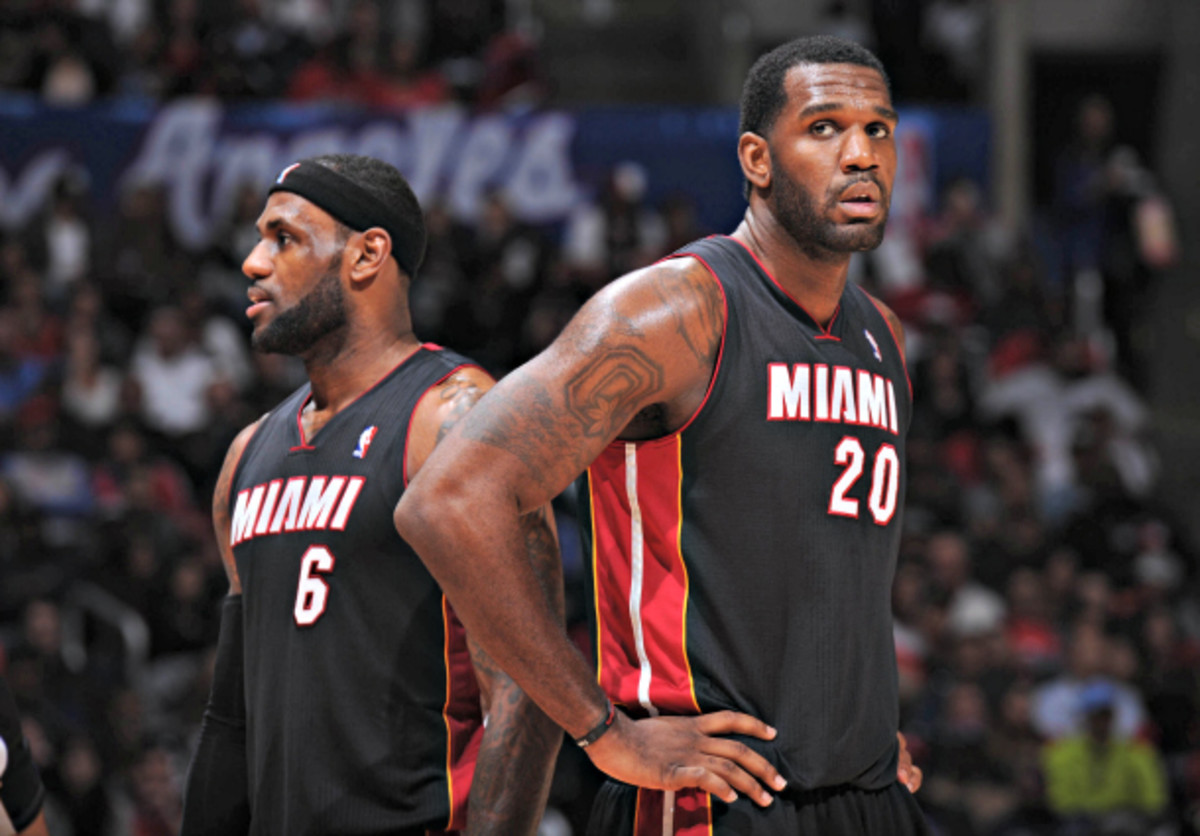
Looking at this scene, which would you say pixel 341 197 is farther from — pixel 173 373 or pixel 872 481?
pixel 173 373

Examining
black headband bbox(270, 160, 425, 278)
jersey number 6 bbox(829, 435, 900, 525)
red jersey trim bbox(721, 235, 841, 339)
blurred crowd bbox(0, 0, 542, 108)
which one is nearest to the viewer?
jersey number 6 bbox(829, 435, 900, 525)

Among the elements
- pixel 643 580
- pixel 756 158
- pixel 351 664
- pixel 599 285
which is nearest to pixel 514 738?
pixel 351 664

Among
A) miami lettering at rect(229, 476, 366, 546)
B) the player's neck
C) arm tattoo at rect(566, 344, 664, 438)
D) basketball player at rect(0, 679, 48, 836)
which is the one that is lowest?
basketball player at rect(0, 679, 48, 836)

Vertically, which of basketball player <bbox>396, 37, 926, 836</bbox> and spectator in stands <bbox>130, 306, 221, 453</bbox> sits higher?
basketball player <bbox>396, 37, 926, 836</bbox>

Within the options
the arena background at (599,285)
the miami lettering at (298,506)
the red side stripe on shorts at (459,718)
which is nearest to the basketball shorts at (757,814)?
the red side stripe on shorts at (459,718)

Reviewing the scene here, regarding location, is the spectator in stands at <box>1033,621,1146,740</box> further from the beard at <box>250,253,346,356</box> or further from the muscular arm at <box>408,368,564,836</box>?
the beard at <box>250,253,346,356</box>

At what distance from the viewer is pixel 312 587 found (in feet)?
10.6

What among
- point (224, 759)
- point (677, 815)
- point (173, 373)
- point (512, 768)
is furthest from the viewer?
point (173, 373)

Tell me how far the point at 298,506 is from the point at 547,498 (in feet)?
2.77

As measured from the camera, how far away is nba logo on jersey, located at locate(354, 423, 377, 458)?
333 cm

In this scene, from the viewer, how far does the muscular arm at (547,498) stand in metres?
2.60

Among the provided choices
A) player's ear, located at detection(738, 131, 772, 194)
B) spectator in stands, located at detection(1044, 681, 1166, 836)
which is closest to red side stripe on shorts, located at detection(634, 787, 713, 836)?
player's ear, located at detection(738, 131, 772, 194)

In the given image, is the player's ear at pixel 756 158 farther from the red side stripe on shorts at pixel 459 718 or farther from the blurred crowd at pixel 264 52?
the blurred crowd at pixel 264 52

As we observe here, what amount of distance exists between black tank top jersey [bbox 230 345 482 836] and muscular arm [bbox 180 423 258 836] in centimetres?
13
